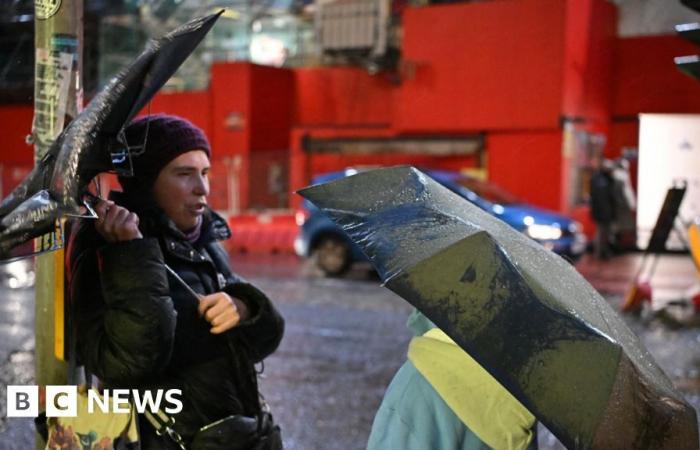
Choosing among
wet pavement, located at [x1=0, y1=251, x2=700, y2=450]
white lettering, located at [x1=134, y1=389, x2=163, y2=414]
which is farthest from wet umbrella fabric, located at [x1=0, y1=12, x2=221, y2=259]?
wet pavement, located at [x1=0, y1=251, x2=700, y2=450]

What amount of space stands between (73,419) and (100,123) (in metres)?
0.83

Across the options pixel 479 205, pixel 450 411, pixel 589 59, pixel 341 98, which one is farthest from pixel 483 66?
pixel 450 411

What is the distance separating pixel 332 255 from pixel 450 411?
13015 millimetres

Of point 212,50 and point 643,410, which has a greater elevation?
point 212,50

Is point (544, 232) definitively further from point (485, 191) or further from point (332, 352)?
point (332, 352)

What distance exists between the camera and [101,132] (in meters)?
2.44

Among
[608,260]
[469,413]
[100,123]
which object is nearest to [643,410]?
[469,413]

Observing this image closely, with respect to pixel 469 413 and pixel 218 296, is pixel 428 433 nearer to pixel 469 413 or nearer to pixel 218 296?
pixel 469 413

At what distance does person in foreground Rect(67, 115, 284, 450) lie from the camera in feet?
8.46

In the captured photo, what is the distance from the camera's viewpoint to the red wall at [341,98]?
79.4 feet

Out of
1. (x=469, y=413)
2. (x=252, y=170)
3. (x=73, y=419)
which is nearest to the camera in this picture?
(x=469, y=413)

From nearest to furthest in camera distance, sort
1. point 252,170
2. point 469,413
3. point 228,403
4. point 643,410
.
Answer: point 643,410 < point 469,413 < point 228,403 < point 252,170

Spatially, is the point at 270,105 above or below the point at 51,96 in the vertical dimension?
above

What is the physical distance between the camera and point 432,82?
2242 centimetres
